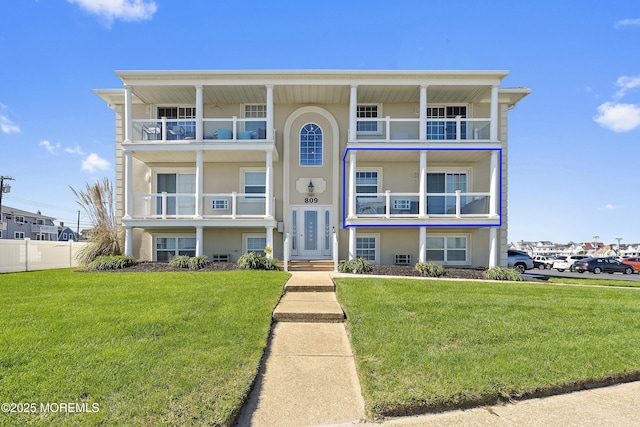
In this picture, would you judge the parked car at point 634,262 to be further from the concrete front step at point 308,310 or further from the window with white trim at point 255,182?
the concrete front step at point 308,310

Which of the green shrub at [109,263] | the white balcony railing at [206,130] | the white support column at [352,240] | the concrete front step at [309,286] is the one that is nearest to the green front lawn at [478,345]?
the concrete front step at [309,286]

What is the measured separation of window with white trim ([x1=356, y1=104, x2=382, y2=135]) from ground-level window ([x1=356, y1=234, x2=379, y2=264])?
4498mm

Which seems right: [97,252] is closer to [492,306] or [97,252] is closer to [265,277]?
[265,277]

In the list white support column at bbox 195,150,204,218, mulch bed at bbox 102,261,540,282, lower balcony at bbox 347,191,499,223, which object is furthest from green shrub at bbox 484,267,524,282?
white support column at bbox 195,150,204,218

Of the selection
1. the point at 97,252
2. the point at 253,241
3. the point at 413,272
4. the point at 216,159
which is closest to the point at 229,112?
the point at 216,159

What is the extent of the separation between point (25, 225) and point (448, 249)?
183 ft

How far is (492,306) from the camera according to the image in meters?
7.66

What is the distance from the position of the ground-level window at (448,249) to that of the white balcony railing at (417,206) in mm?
1473

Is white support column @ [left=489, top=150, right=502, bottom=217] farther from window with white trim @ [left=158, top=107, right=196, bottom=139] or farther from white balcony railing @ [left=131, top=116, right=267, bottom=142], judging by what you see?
window with white trim @ [left=158, top=107, right=196, bottom=139]

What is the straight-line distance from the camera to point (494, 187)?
14883 millimetres

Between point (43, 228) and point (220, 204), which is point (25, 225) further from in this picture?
point (220, 204)

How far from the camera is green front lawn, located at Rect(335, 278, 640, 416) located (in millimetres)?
4387

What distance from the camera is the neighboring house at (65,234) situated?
5793cm

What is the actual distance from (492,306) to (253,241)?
10892mm
